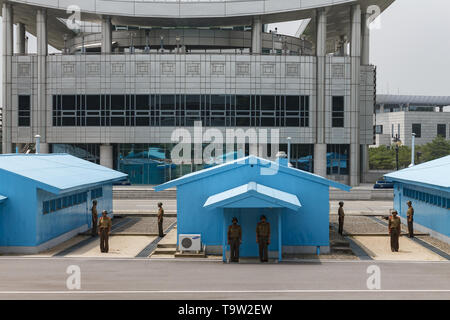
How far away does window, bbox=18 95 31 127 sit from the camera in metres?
53.1

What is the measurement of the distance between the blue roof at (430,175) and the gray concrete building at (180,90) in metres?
22.6

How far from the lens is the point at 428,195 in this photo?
24625 millimetres

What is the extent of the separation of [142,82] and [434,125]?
291 ft

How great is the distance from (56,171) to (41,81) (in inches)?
1271

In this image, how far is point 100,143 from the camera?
54000 millimetres

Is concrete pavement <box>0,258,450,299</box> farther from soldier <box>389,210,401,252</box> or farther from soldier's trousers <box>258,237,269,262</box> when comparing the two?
soldier <box>389,210,401,252</box>

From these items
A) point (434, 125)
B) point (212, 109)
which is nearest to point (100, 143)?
point (212, 109)

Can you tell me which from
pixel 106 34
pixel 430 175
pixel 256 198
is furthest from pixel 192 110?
pixel 256 198

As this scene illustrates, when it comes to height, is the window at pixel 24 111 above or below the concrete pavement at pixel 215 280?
above

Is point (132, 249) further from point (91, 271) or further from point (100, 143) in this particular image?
point (100, 143)

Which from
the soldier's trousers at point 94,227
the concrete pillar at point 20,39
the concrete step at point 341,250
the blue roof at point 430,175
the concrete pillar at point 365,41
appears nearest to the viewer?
the concrete step at point 341,250

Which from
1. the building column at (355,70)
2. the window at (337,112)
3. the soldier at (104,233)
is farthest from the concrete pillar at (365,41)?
the soldier at (104,233)

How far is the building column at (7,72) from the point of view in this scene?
52.2 metres

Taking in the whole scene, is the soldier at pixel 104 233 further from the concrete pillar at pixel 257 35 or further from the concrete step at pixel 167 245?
the concrete pillar at pixel 257 35
